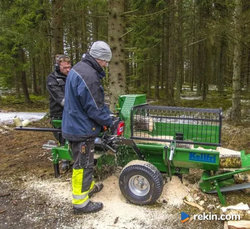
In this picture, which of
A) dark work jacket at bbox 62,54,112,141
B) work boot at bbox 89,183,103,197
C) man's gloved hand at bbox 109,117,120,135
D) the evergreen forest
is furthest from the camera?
the evergreen forest

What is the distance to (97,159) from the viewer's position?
4.04 meters

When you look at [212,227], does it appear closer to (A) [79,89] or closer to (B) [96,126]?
(B) [96,126]

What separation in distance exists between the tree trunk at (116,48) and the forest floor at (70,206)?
213cm

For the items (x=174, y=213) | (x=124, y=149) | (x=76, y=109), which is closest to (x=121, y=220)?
(x=174, y=213)

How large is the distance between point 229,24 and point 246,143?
4.13m

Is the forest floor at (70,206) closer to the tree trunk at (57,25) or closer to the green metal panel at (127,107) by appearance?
the green metal panel at (127,107)

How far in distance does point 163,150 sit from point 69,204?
1.60 m

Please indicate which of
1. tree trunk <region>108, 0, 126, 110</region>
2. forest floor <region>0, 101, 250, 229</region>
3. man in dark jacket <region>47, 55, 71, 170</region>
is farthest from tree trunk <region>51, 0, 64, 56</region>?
forest floor <region>0, 101, 250, 229</region>

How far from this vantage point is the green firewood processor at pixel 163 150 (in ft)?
11.3

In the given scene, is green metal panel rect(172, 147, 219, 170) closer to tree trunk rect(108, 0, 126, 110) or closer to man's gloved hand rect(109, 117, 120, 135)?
man's gloved hand rect(109, 117, 120, 135)

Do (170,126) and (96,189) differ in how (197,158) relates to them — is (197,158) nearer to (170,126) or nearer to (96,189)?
(170,126)

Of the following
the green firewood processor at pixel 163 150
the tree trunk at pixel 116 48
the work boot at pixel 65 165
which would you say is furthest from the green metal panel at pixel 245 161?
the work boot at pixel 65 165

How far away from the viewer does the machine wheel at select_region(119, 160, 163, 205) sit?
3.42 m

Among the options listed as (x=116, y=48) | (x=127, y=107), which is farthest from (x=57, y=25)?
(x=127, y=107)
